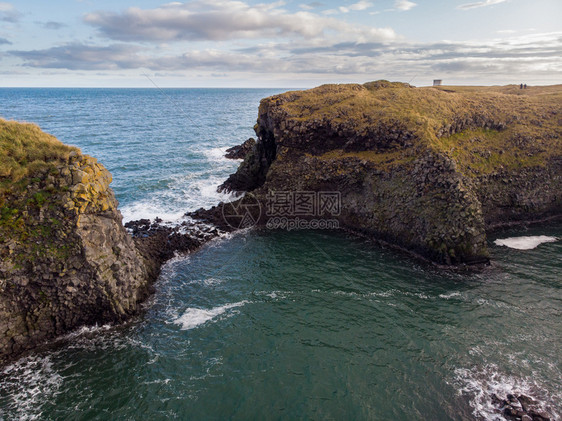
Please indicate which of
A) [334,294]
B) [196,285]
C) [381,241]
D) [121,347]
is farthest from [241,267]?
[381,241]

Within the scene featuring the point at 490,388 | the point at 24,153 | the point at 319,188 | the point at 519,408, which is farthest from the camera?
the point at 319,188

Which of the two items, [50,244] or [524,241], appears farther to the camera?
[524,241]

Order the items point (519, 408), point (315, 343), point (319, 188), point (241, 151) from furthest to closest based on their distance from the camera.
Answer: point (241, 151)
point (319, 188)
point (315, 343)
point (519, 408)

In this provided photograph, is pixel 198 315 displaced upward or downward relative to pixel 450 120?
downward

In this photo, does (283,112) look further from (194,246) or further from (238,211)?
(194,246)

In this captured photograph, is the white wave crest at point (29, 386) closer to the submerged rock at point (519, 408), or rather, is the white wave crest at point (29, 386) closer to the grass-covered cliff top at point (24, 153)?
the grass-covered cliff top at point (24, 153)

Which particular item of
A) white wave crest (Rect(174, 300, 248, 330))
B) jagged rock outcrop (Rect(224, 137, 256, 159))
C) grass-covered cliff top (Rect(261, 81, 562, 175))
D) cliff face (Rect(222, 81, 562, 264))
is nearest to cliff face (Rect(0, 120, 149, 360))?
white wave crest (Rect(174, 300, 248, 330))

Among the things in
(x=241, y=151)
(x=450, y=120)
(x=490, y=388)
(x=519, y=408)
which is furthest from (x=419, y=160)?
(x=241, y=151)

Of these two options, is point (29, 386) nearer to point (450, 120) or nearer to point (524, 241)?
point (524, 241)
